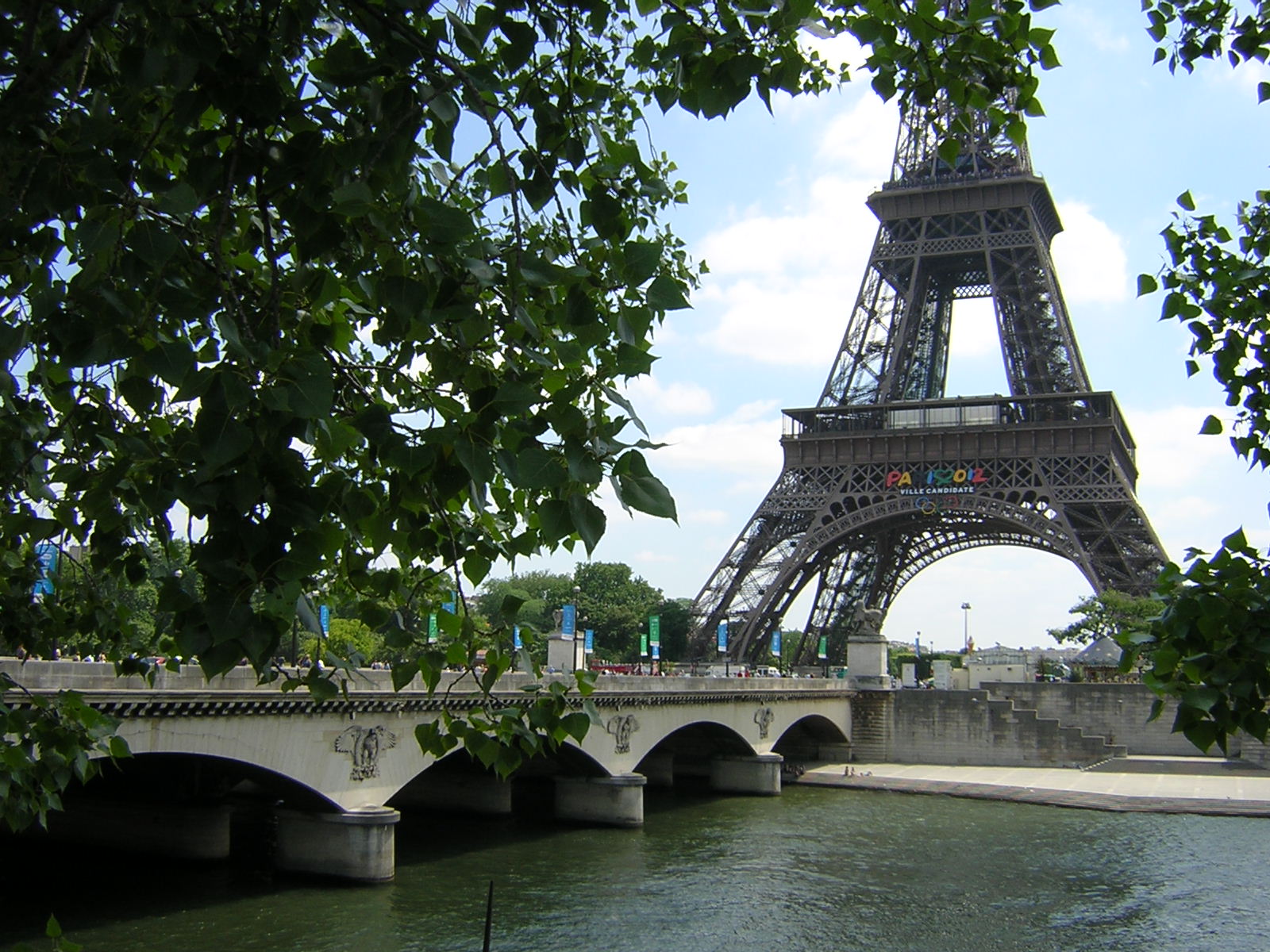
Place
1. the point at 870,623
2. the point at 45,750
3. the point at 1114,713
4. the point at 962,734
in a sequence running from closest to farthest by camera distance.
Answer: the point at 45,750
the point at 962,734
the point at 1114,713
the point at 870,623

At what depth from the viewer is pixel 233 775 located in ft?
89.1

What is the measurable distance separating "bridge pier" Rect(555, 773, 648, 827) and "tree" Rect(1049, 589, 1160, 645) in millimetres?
18275

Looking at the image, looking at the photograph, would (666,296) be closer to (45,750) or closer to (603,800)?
(45,750)

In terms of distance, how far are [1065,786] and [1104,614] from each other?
67.1ft

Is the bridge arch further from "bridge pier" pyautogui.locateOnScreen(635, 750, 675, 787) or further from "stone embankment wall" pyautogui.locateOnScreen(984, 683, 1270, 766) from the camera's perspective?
"stone embankment wall" pyautogui.locateOnScreen(984, 683, 1270, 766)

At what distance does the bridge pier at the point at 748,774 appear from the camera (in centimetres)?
4384

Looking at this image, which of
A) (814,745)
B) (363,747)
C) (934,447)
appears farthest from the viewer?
(934,447)

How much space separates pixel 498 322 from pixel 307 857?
21.9 metres

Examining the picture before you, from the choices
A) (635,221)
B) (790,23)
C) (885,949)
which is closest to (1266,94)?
(635,221)

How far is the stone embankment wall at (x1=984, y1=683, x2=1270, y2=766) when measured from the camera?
54.5 meters

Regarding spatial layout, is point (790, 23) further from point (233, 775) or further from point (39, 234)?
point (233, 775)

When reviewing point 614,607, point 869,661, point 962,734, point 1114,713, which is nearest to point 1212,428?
point 962,734

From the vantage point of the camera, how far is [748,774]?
4422cm

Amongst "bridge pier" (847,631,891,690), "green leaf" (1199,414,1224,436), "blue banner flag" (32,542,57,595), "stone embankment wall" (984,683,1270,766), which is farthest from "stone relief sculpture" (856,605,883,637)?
"green leaf" (1199,414,1224,436)
